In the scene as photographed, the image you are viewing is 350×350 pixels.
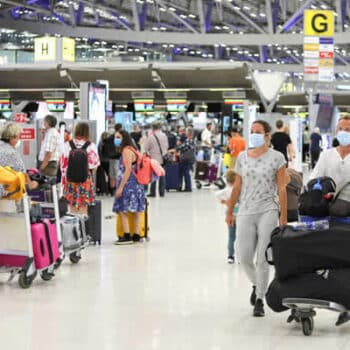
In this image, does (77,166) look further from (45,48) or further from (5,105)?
(45,48)

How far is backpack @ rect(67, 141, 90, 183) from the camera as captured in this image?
12.6 metres

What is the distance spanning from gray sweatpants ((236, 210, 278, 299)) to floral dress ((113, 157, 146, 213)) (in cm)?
506

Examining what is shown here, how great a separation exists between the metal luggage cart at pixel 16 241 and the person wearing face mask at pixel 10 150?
0.38 meters

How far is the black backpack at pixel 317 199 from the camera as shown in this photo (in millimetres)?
7785

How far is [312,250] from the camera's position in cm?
757

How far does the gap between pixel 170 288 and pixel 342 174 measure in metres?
2.41

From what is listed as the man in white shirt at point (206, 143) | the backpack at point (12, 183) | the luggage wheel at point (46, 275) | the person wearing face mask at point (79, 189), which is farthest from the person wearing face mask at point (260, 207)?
the man in white shirt at point (206, 143)

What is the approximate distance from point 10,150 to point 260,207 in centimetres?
308

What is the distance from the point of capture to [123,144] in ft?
44.1

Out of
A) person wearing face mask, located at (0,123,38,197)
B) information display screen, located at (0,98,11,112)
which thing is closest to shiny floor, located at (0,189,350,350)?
person wearing face mask, located at (0,123,38,197)

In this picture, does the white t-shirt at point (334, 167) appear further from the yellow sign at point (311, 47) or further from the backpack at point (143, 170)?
the yellow sign at point (311, 47)

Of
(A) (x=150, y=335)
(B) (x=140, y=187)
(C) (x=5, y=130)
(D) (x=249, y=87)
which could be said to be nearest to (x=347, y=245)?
(A) (x=150, y=335)

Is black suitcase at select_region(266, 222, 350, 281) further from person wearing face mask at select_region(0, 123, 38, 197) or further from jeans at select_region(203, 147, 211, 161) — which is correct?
jeans at select_region(203, 147, 211, 161)

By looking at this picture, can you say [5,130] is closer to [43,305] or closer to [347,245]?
[43,305]
